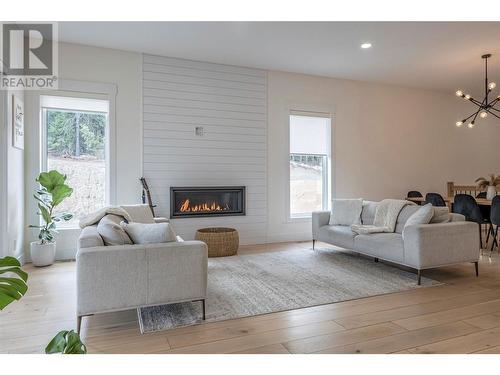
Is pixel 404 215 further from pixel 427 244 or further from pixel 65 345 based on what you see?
pixel 65 345

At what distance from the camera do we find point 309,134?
630cm

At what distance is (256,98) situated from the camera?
19.1 feet

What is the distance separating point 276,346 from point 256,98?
4413mm

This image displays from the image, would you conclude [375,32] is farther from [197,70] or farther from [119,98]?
[119,98]

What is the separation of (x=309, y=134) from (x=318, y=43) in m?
1.91

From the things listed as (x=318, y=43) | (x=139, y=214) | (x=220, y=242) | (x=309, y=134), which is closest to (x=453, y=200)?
(x=309, y=134)

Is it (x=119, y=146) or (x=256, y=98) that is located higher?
(x=256, y=98)

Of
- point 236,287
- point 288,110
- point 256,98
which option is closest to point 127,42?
point 256,98

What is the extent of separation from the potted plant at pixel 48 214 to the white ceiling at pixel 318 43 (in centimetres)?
189

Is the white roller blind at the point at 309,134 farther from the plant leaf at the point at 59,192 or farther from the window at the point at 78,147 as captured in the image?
the plant leaf at the point at 59,192

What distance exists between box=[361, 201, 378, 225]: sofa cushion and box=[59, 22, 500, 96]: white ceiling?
89.1 inches

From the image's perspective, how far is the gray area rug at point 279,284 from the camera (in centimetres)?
284

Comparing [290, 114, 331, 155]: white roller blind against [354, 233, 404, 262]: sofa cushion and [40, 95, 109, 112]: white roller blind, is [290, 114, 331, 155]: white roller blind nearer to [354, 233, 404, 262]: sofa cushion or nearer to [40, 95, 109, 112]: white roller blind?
[354, 233, 404, 262]: sofa cushion
